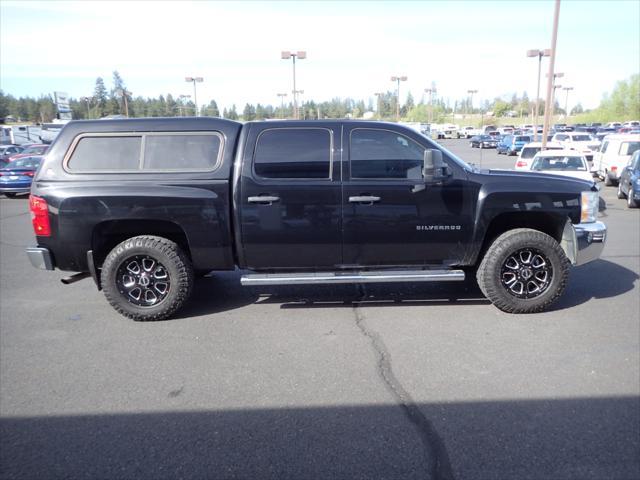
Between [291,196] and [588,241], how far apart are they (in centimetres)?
317

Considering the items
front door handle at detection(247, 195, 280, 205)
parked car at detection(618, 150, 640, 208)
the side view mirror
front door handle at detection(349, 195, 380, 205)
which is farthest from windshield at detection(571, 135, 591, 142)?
front door handle at detection(247, 195, 280, 205)

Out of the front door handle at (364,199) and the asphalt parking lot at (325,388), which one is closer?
the asphalt parking lot at (325,388)

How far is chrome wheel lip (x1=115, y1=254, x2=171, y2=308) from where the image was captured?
17.5 feet

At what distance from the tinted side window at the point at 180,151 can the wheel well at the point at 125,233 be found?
23.6 inches

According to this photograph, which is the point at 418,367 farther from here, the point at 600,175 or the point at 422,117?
the point at 422,117

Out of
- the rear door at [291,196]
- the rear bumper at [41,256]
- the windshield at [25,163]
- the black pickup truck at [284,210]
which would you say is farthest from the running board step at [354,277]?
the windshield at [25,163]

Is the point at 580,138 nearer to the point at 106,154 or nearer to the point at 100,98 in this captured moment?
the point at 106,154

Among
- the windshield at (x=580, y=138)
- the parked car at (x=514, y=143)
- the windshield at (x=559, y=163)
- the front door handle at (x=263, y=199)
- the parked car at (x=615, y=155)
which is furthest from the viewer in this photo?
the parked car at (x=514, y=143)

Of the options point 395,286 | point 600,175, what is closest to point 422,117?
point 600,175

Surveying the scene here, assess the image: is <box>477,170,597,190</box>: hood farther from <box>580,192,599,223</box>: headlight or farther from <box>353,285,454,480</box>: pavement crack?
<box>353,285,454,480</box>: pavement crack

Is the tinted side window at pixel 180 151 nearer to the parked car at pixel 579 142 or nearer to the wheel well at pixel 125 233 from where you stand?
the wheel well at pixel 125 233

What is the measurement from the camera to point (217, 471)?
9.30 feet

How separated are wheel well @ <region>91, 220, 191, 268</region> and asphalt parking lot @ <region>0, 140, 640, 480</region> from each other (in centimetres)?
72

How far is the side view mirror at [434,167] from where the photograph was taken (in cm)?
491
